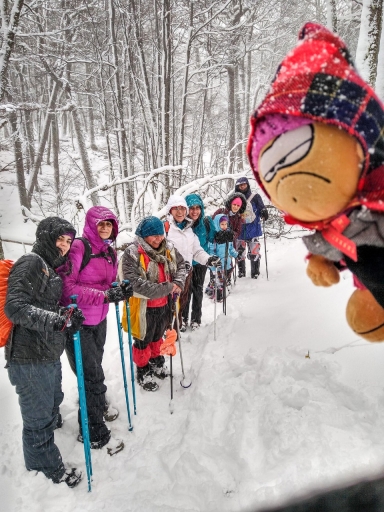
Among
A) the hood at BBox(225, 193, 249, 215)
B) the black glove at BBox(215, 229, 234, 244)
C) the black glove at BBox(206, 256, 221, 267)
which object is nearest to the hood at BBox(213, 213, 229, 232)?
the black glove at BBox(215, 229, 234, 244)

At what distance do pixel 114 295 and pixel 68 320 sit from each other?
0.60 metres

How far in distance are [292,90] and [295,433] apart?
2.41m

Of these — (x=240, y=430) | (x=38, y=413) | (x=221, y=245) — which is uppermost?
(x=221, y=245)

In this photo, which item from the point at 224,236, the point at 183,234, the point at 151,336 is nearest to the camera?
the point at 151,336

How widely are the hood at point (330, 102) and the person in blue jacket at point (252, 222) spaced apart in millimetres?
5614

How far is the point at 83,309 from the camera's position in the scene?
275 cm

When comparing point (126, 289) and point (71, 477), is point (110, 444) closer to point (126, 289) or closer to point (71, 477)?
point (71, 477)

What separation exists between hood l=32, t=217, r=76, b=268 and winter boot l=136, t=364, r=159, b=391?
6.49 ft

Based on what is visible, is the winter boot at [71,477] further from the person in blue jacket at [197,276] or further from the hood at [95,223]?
the person in blue jacket at [197,276]

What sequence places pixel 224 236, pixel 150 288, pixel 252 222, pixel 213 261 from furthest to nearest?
pixel 252 222
pixel 224 236
pixel 213 261
pixel 150 288

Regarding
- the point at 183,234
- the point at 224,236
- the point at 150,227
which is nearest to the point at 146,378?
the point at 150,227

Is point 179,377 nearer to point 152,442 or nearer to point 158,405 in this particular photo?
point 158,405

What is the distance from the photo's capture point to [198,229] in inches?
195

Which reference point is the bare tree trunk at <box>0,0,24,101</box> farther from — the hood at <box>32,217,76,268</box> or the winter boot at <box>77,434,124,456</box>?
the winter boot at <box>77,434,124,456</box>
